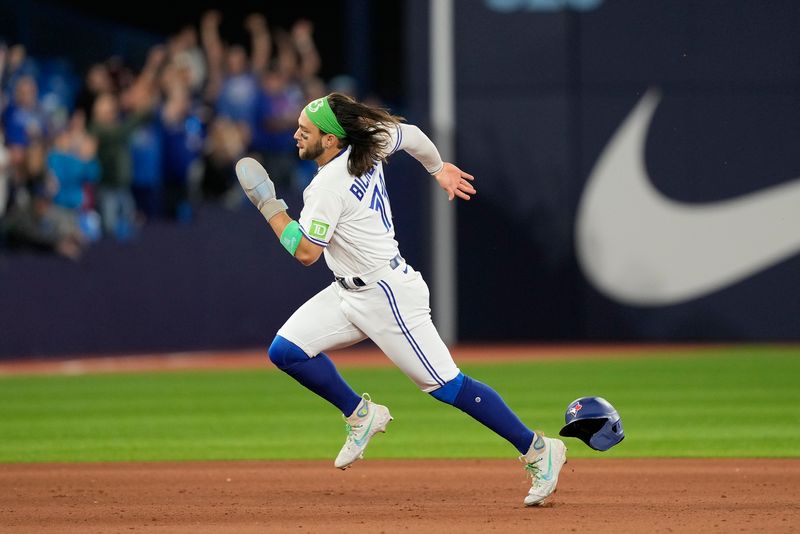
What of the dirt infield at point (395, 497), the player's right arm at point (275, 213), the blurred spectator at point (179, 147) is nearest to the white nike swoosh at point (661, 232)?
the blurred spectator at point (179, 147)

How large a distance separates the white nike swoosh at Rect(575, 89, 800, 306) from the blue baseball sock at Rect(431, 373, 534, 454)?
1245cm

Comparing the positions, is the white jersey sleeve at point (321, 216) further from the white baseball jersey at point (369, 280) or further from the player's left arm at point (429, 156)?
the player's left arm at point (429, 156)

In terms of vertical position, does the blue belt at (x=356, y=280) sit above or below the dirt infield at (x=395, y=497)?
above

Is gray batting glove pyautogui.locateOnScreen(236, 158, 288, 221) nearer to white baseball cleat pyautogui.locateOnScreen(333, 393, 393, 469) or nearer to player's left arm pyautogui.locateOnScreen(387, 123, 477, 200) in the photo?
player's left arm pyautogui.locateOnScreen(387, 123, 477, 200)

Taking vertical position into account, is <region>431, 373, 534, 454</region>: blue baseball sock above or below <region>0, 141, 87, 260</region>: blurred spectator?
above

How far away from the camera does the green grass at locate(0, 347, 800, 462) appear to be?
31.7 ft

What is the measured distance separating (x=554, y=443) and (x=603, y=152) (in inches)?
501

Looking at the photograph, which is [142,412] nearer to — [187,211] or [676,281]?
[187,211]

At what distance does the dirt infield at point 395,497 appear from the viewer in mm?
6469

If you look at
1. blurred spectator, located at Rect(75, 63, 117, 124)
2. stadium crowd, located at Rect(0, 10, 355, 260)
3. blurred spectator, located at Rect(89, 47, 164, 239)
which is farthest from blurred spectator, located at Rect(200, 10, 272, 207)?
blurred spectator, located at Rect(75, 63, 117, 124)

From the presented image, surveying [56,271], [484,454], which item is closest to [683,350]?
[56,271]

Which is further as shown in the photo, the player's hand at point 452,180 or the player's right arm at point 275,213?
the player's hand at point 452,180

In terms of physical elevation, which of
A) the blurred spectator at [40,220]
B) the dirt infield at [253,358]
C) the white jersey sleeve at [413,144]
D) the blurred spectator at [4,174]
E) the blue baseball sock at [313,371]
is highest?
the white jersey sleeve at [413,144]

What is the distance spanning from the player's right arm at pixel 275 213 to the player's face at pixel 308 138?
0.24 meters
